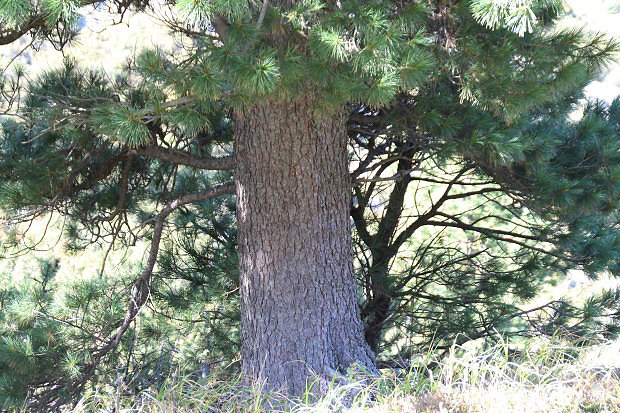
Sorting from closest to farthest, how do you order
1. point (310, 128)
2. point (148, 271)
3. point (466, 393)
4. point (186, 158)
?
point (466, 393) < point (310, 128) < point (186, 158) < point (148, 271)

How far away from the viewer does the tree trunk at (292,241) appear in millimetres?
3791

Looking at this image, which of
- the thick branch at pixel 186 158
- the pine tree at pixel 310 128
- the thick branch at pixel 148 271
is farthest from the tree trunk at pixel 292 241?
the thick branch at pixel 148 271

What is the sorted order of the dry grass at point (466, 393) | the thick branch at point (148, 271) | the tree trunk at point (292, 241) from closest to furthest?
the dry grass at point (466, 393), the tree trunk at point (292, 241), the thick branch at point (148, 271)

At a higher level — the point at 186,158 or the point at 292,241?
the point at 186,158

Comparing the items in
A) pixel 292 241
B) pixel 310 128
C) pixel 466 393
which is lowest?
pixel 466 393

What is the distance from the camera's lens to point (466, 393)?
2867mm

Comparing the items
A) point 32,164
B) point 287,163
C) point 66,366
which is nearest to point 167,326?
point 66,366

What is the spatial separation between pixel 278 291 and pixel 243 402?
0.76 m

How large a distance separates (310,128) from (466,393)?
163 cm

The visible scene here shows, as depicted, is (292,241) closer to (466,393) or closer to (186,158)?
(186,158)

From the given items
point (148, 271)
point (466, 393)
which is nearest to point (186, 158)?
point (148, 271)

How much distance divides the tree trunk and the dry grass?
30 centimetres

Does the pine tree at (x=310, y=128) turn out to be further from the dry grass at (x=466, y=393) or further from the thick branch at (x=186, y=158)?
the dry grass at (x=466, y=393)

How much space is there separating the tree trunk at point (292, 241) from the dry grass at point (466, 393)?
0.99 ft
